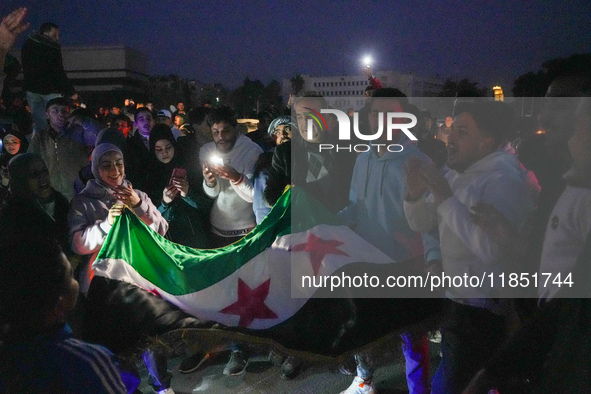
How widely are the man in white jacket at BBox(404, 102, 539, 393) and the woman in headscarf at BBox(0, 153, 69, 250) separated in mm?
2339

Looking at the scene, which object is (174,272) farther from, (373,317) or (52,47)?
(52,47)

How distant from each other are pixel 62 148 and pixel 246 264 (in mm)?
3476

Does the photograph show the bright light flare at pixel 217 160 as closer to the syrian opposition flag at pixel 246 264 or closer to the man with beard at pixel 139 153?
the syrian opposition flag at pixel 246 264

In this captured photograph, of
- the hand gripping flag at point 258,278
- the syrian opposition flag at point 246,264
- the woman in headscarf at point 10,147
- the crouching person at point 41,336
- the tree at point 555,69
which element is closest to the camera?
the crouching person at point 41,336

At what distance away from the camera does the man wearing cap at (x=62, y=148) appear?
5.29 m

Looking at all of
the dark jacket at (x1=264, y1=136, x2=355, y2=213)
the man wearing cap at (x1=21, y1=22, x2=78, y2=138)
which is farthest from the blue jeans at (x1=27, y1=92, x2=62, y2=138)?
the dark jacket at (x1=264, y1=136, x2=355, y2=213)

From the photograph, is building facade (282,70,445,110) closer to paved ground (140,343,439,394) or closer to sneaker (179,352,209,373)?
paved ground (140,343,439,394)

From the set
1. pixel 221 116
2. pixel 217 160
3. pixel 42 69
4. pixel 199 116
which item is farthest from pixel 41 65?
pixel 217 160

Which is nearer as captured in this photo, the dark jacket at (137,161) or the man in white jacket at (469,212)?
the man in white jacket at (469,212)

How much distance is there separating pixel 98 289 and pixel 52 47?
471 cm

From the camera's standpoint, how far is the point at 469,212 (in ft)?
7.36

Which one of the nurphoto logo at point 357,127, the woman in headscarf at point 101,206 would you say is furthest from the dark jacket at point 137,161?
the nurphoto logo at point 357,127

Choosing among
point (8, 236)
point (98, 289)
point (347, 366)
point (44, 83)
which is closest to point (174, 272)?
point (98, 289)

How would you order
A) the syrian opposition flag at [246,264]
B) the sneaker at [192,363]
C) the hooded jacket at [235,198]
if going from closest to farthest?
1. the syrian opposition flag at [246,264]
2. the hooded jacket at [235,198]
3. the sneaker at [192,363]
